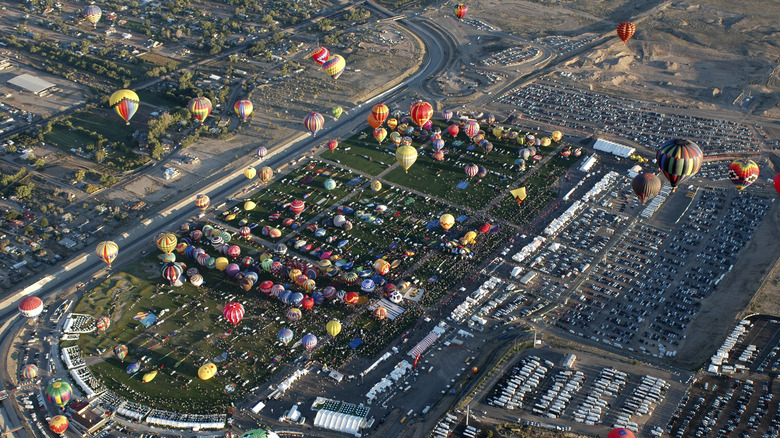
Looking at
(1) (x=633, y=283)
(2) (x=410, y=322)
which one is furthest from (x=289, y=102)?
(1) (x=633, y=283)

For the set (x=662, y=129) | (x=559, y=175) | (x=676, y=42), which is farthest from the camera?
(x=676, y=42)

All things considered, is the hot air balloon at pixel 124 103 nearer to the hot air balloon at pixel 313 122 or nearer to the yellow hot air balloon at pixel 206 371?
the hot air balloon at pixel 313 122

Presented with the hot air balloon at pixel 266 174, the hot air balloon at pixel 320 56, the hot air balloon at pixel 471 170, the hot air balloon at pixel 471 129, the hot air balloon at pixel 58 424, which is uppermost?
the hot air balloon at pixel 320 56

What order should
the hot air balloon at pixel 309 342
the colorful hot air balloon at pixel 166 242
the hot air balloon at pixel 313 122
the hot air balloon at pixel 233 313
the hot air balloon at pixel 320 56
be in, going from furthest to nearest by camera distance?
the hot air balloon at pixel 320 56 → the hot air balloon at pixel 313 122 → the colorful hot air balloon at pixel 166 242 → the hot air balloon at pixel 233 313 → the hot air balloon at pixel 309 342

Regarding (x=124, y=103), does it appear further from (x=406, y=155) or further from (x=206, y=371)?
(x=206, y=371)

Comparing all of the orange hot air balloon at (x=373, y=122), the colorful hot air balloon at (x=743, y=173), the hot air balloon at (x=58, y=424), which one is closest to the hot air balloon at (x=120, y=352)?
the hot air balloon at (x=58, y=424)

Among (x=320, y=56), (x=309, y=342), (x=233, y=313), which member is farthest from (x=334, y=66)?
(x=309, y=342)

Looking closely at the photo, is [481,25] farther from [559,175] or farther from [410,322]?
[410,322]
